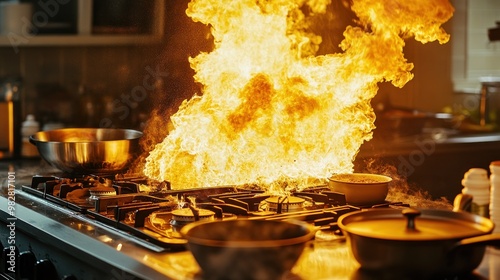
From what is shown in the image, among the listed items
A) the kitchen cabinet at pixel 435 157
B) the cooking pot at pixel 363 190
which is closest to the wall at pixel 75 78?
the kitchen cabinet at pixel 435 157

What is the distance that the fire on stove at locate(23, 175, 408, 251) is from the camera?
1.85m

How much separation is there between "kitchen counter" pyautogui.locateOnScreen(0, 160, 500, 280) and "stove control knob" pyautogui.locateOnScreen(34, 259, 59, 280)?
0.17ft

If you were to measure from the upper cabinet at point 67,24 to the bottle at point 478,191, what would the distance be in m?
2.54

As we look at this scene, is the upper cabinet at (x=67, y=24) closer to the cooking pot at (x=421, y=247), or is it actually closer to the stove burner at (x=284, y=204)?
the stove burner at (x=284, y=204)

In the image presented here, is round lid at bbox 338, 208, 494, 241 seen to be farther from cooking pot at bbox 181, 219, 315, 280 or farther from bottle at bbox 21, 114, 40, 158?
bottle at bbox 21, 114, 40, 158

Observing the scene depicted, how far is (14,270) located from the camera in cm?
215

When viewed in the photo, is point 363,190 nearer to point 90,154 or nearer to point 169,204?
point 169,204

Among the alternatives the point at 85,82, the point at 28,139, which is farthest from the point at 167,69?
the point at 85,82

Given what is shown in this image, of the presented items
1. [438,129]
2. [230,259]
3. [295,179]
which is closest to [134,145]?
[295,179]

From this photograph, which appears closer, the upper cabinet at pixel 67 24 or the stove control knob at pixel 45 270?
the stove control knob at pixel 45 270

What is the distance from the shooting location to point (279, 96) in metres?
2.44

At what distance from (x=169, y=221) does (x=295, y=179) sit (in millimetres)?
621

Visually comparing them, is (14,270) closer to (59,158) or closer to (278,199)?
(59,158)

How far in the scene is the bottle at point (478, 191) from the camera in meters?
1.77
